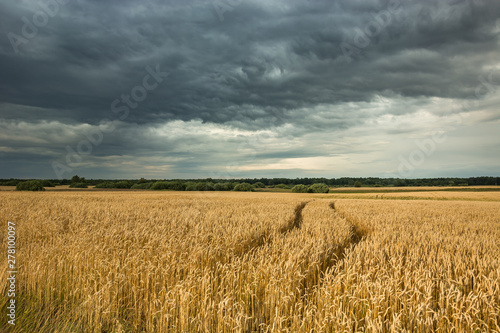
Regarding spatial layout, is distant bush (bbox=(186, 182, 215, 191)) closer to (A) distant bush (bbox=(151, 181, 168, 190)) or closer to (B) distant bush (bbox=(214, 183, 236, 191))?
(B) distant bush (bbox=(214, 183, 236, 191))

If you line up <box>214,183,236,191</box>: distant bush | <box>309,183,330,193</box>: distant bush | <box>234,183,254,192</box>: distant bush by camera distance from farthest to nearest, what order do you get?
<box>214,183,236,191</box>: distant bush < <box>234,183,254,192</box>: distant bush < <box>309,183,330,193</box>: distant bush

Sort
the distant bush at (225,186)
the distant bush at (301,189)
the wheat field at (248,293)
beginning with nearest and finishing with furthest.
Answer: the wheat field at (248,293)
the distant bush at (301,189)
the distant bush at (225,186)

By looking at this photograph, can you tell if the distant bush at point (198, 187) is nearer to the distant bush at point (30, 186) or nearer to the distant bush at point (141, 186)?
the distant bush at point (141, 186)

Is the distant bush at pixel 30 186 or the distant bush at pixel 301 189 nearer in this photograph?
the distant bush at pixel 30 186

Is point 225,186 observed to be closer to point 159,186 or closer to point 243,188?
point 243,188

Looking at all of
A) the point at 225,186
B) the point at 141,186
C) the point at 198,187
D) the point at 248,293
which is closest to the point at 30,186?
the point at 141,186

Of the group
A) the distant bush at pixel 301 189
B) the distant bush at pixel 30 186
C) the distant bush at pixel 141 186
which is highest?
the distant bush at pixel 30 186

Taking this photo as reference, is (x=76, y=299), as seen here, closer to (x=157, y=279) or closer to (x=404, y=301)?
(x=157, y=279)

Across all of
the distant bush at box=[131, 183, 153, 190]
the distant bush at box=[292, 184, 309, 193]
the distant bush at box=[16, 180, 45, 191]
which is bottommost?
the distant bush at box=[292, 184, 309, 193]

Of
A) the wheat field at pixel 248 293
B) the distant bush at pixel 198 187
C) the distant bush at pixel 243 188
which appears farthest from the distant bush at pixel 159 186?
the wheat field at pixel 248 293

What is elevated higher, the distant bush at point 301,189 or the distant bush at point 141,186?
the distant bush at point 141,186

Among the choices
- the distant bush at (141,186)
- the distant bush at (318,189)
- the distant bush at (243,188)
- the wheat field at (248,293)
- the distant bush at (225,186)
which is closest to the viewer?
the wheat field at (248,293)

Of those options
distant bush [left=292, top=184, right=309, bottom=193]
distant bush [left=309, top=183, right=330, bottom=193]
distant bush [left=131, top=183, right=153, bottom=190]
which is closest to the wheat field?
distant bush [left=309, top=183, right=330, bottom=193]

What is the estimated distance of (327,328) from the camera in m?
3.58
